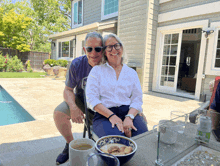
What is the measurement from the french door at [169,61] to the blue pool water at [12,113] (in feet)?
14.0


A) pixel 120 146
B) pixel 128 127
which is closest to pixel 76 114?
pixel 128 127

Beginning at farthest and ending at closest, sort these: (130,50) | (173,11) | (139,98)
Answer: (130,50) → (173,11) → (139,98)

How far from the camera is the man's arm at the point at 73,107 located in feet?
5.26

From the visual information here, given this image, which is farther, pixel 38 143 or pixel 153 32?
pixel 153 32

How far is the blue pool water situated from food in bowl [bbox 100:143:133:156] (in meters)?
2.77

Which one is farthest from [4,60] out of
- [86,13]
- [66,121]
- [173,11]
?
[66,121]

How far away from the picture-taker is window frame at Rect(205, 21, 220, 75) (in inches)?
171

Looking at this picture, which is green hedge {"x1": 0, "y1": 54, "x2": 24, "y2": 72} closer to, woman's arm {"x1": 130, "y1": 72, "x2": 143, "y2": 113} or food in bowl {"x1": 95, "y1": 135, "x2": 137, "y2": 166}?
woman's arm {"x1": 130, "y1": 72, "x2": 143, "y2": 113}

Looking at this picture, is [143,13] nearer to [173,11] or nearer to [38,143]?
[173,11]

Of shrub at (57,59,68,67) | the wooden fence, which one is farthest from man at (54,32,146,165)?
the wooden fence

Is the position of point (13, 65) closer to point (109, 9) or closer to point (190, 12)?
point (109, 9)

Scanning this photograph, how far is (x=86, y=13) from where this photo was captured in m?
9.67

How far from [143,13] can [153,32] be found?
0.72 metres

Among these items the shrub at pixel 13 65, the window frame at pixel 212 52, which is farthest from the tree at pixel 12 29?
the window frame at pixel 212 52
